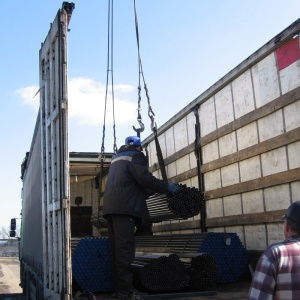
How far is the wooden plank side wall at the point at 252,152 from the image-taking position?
4.05 metres

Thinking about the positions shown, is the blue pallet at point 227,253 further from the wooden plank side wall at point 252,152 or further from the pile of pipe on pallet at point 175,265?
the wooden plank side wall at point 252,152

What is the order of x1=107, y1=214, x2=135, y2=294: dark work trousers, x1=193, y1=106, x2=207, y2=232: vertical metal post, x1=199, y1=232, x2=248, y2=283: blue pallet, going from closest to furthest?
x1=107, y1=214, x2=135, y2=294: dark work trousers, x1=199, y1=232, x2=248, y2=283: blue pallet, x1=193, y1=106, x2=207, y2=232: vertical metal post

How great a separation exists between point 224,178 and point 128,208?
164 centimetres

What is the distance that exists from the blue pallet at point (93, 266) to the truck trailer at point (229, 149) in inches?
5.1

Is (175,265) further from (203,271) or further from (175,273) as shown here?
(203,271)

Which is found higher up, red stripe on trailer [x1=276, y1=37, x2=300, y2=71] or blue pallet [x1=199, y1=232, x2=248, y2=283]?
red stripe on trailer [x1=276, y1=37, x2=300, y2=71]

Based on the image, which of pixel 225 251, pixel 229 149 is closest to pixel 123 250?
pixel 225 251

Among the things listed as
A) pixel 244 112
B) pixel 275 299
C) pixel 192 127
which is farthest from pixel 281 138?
pixel 275 299

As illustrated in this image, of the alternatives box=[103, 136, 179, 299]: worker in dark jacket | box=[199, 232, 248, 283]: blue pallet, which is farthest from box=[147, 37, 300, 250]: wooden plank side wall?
box=[103, 136, 179, 299]: worker in dark jacket

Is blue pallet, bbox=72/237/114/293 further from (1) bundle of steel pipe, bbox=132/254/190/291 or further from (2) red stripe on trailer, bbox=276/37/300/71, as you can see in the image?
(2) red stripe on trailer, bbox=276/37/300/71

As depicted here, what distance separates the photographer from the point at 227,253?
4.59 metres

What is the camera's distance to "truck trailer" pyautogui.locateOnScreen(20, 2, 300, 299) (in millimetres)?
3848

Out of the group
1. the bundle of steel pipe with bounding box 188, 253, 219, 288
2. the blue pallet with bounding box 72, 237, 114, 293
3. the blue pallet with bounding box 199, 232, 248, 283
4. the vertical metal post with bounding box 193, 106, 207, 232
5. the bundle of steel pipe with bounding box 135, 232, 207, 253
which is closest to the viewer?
the bundle of steel pipe with bounding box 188, 253, 219, 288

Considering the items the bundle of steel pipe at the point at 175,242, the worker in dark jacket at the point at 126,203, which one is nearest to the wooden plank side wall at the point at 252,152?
the bundle of steel pipe at the point at 175,242
